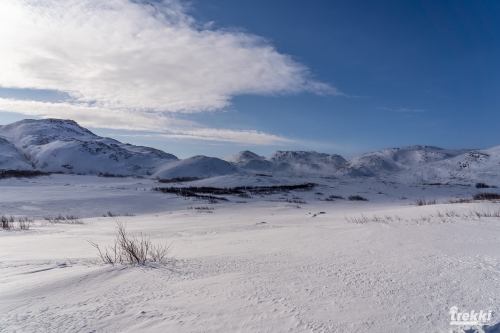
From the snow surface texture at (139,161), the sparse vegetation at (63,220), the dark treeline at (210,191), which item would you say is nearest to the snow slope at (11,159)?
the snow surface texture at (139,161)

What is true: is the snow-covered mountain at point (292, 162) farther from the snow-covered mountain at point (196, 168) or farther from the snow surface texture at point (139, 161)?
the snow-covered mountain at point (196, 168)

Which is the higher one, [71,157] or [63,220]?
[71,157]

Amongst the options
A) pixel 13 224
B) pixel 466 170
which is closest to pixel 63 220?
pixel 13 224

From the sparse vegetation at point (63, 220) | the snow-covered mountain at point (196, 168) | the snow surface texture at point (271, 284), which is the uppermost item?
the snow-covered mountain at point (196, 168)

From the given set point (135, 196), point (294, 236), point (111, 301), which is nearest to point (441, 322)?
point (111, 301)

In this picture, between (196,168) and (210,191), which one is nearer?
Result: (210,191)

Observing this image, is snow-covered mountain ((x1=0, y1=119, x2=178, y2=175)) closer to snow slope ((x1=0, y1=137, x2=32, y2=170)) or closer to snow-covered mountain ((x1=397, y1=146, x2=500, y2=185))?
snow slope ((x1=0, y1=137, x2=32, y2=170))

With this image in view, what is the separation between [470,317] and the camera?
81.0 inches

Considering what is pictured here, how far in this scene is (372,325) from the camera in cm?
198

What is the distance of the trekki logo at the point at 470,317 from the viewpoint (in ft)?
6.51

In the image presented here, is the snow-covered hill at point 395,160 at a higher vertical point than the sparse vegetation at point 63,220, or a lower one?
higher

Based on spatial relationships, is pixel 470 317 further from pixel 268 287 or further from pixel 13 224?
pixel 13 224

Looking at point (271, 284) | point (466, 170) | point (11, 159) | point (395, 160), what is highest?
point (395, 160)

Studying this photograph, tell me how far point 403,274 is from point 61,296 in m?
3.25
